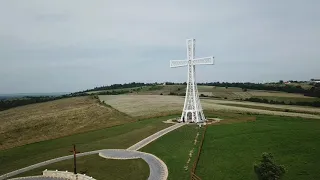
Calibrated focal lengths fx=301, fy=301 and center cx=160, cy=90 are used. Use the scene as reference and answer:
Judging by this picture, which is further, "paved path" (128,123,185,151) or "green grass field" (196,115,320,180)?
"paved path" (128,123,185,151)

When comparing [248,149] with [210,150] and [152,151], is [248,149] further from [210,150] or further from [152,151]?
[152,151]

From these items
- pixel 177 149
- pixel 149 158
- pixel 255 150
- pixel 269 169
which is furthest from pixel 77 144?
pixel 269 169

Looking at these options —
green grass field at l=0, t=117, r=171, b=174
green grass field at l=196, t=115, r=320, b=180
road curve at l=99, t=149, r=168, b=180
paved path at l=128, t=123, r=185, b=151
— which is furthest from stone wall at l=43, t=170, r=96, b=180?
paved path at l=128, t=123, r=185, b=151

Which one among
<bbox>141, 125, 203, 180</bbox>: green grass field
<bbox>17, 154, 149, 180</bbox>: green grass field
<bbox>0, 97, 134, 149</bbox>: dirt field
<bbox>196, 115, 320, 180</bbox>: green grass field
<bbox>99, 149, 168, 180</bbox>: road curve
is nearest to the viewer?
<bbox>196, 115, 320, 180</bbox>: green grass field

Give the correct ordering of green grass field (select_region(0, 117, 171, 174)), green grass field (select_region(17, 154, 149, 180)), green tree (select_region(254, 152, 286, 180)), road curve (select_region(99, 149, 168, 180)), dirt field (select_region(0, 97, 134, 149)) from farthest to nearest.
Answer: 1. dirt field (select_region(0, 97, 134, 149))
2. green grass field (select_region(0, 117, 171, 174))
3. green grass field (select_region(17, 154, 149, 180))
4. road curve (select_region(99, 149, 168, 180))
5. green tree (select_region(254, 152, 286, 180))

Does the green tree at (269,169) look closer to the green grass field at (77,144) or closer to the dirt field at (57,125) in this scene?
the green grass field at (77,144)

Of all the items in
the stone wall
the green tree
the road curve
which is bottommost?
the stone wall

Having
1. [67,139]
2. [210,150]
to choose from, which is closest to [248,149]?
[210,150]

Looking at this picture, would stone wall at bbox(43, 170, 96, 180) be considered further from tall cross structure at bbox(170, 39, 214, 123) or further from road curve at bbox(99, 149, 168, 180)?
tall cross structure at bbox(170, 39, 214, 123)
